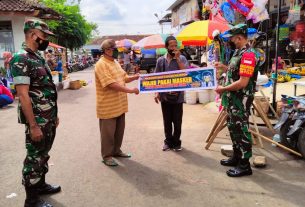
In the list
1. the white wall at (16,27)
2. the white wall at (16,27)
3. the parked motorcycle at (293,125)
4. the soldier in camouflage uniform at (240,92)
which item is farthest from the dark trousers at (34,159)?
the white wall at (16,27)

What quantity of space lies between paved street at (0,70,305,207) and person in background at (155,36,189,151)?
0.84 feet

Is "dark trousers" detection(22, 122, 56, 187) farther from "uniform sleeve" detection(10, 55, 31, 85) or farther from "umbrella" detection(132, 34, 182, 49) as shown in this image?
"umbrella" detection(132, 34, 182, 49)

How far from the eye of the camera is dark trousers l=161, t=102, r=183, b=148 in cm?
539

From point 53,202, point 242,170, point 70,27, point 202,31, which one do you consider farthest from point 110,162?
point 70,27

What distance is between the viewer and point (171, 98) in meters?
5.25

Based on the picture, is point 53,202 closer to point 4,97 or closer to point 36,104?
point 36,104

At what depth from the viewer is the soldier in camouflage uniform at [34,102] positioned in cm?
327

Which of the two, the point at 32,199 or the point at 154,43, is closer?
the point at 32,199

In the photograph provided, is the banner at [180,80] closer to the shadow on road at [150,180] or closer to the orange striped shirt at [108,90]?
the orange striped shirt at [108,90]

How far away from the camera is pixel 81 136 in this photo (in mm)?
6637

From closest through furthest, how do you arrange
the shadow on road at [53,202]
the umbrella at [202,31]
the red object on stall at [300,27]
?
the shadow on road at [53,202] < the umbrella at [202,31] < the red object on stall at [300,27]

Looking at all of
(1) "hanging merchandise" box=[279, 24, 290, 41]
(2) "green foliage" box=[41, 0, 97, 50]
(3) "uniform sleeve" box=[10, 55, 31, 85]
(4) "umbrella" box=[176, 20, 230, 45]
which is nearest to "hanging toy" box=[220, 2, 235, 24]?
(4) "umbrella" box=[176, 20, 230, 45]

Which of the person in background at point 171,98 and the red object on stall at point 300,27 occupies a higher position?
the red object on stall at point 300,27

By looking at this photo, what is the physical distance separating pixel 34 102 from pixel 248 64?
248cm
